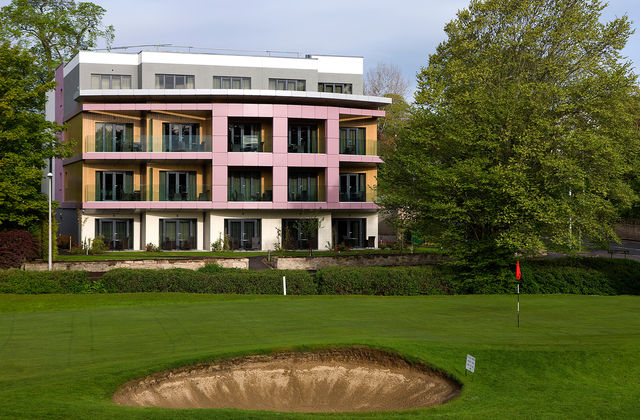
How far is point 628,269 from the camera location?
3334 centimetres

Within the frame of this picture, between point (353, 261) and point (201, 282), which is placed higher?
point (353, 261)

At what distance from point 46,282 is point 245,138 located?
2250 centimetres

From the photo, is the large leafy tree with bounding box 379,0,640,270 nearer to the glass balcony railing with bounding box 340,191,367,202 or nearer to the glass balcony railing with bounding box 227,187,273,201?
the glass balcony railing with bounding box 340,191,367,202

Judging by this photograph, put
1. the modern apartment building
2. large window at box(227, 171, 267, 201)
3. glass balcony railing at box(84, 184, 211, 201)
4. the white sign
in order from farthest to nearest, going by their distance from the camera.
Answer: large window at box(227, 171, 267, 201) < the modern apartment building < glass balcony railing at box(84, 184, 211, 201) < the white sign

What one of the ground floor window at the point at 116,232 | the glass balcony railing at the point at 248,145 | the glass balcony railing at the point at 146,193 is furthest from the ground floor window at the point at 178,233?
the glass balcony railing at the point at 248,145

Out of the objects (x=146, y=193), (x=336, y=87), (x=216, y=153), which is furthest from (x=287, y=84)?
(x=146, y=193)

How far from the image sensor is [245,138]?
46562 mm

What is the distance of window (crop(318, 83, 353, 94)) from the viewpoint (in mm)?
52531

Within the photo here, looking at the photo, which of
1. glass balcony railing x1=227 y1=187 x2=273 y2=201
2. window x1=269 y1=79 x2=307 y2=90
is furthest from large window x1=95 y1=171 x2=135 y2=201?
window x1=269 y1=79 x2=307 y2=90

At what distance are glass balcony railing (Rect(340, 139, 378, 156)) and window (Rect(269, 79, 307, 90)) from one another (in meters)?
6.38

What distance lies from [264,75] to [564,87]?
25.7m

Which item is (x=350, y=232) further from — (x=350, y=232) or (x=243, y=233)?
(x=243, y=233)

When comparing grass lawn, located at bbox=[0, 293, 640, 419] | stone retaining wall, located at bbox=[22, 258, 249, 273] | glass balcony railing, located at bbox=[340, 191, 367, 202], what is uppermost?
glass balcony railing, located at bbox=[340, 191, 367, 202]

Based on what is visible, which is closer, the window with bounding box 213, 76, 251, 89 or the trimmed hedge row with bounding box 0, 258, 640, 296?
the trimmed hedge row with bounding box 0, 258, 640, 296
